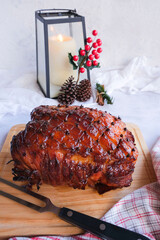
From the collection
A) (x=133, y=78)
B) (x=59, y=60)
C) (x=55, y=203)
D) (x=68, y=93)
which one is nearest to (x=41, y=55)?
(x=59, y=60)

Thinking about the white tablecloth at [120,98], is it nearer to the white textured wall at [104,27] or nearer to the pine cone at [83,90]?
the pine cone at [83,90]

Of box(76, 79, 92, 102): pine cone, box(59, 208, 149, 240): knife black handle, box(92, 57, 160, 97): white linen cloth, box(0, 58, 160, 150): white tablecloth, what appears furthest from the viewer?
box(92, 57, 160, 97): white linen cloth

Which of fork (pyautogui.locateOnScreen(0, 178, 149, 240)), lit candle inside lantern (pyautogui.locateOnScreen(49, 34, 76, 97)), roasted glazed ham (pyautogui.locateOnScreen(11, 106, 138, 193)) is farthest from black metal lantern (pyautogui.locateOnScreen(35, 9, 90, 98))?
fork (pyautogui.locateOnScreen(0, 178, 149, 240))

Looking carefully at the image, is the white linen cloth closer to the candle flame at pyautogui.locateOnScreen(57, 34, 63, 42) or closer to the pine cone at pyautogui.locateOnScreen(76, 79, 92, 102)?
the pine cone at pyautogui.locateOnScreen(76, 79, 92, 102)

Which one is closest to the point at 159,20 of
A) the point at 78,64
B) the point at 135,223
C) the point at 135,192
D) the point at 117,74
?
the point at 117,74

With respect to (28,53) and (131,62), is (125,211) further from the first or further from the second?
(28,53)

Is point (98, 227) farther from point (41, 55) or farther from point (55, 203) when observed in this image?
point (41, 55)
